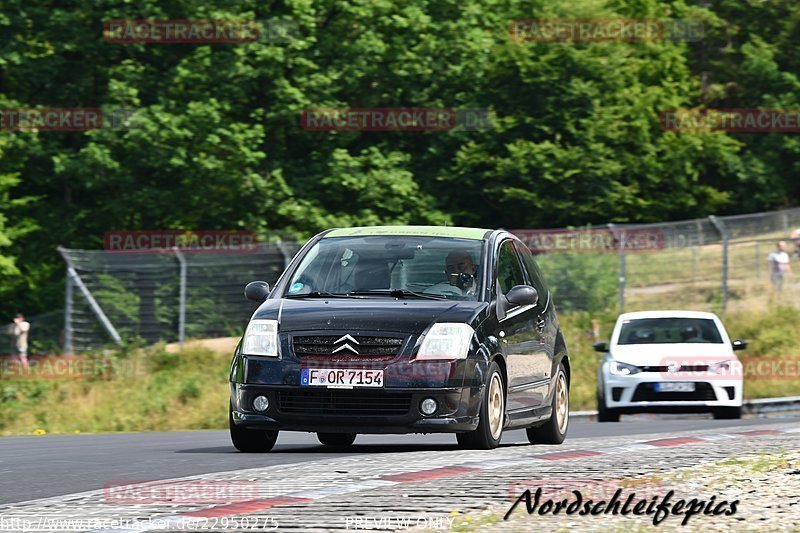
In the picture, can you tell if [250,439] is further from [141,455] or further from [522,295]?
[522,295]

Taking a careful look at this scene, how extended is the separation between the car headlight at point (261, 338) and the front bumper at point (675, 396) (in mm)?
10883

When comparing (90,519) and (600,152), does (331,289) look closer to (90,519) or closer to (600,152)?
(90,519)

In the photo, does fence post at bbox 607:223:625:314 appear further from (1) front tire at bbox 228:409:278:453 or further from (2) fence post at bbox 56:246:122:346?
(1) front tire at bbox 228:409:278:453

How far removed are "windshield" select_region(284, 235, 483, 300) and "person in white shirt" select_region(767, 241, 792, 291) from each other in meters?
25.6

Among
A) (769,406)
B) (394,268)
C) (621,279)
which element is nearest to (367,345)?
(394,268)

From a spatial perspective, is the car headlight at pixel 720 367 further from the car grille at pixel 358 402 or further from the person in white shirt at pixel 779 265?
the person in white shirt at pixel 779 265

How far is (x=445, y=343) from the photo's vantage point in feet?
38.5

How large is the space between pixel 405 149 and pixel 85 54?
9.40 meters

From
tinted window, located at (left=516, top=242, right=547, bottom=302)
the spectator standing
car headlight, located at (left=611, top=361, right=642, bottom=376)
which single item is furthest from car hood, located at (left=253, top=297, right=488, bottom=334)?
the spectator standing

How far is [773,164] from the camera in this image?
58719 millimetres

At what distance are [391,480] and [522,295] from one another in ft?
11.4

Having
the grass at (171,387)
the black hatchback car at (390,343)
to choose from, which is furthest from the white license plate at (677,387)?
the black hatchback car at (390,343)

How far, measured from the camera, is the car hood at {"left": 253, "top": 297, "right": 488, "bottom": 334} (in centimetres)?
1176

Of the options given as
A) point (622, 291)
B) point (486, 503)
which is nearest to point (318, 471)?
point (486, 503)
